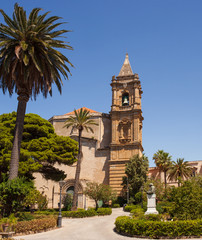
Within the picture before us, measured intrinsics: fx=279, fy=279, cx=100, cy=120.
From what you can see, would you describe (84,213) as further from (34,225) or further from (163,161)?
(163,161)

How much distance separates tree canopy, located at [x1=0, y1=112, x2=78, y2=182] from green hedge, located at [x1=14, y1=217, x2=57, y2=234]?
7.95 m

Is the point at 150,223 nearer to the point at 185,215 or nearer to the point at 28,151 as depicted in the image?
the point at 185,215

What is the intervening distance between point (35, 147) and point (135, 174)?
17884 mm

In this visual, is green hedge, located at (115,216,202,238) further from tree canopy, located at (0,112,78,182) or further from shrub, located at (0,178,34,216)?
tree canopy, located at (0,112,78,182)

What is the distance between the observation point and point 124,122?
50.2 meters

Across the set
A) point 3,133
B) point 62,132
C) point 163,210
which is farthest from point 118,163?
point 3,133

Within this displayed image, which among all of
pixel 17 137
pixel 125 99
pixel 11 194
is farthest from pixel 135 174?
pixel 11 194

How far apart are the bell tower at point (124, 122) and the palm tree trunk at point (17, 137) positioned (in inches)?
1066

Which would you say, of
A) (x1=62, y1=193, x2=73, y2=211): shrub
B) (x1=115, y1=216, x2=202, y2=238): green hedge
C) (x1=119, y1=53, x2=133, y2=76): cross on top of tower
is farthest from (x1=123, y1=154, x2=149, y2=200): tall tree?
(x1=115, y1=216, x2=202, y2=238): green hedge

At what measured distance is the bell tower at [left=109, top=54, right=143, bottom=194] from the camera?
4712 cm

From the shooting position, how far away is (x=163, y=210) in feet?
99.7

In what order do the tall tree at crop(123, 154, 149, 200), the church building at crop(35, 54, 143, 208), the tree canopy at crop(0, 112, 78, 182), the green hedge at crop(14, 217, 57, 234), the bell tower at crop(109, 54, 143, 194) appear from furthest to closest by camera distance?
the bell tower at crop(109, 54, 143, 194) < the church building at crop(35, 54, 143, 208) < the tall tree at crop(123, 154, 149, 200) < the tree canopy at crop(0, 112, 78, 182) < the green hedge at crop(14, 217, 57, 234)

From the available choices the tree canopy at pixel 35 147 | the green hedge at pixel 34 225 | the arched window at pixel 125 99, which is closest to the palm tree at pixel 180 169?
the arched window at pixel 125 99

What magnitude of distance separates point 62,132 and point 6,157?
2419cm
